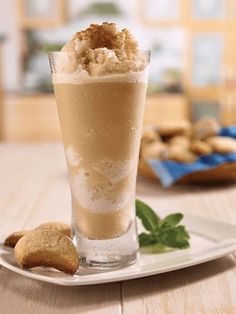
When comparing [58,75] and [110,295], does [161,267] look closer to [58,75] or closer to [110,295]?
[110,295]

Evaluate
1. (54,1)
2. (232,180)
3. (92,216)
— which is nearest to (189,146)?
(232,180)

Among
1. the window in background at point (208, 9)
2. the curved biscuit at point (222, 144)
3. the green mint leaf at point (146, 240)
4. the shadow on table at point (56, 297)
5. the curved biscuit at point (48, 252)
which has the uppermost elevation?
the curved biscuit at point (48, 252)

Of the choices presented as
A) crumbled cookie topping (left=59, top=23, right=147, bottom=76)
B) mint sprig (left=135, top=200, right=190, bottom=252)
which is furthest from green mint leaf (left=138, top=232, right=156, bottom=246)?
crumbled cookie topping (left=59, top=23, right=147, bottom=76)

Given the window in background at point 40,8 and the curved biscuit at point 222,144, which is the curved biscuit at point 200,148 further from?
the window in background at point 40,8

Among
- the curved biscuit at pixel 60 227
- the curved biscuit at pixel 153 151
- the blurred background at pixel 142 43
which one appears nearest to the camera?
the curved biscuit at pixel 60 227

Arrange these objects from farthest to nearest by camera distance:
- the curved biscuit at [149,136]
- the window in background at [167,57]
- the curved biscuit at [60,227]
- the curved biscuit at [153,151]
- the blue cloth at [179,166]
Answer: the window in background at [167,57] → the curved biscuit at [149,136] → the curved biscuit at [153,151] → the blue cloth at [179,166] → the curved biscuit at [60,227]

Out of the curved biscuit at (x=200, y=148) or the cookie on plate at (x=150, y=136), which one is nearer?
the curved biscuit at (x=200, y=148)

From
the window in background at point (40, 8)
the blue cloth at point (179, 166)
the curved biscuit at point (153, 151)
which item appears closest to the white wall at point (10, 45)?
the window in background at point (40, 8)

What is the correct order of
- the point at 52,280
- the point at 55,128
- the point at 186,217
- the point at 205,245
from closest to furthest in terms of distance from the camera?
the point at 52,280 → the point at 205,245 → the point at 186,217 → the point at 55,128

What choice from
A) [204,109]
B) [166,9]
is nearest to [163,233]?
[204,109]

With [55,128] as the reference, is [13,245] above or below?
above
